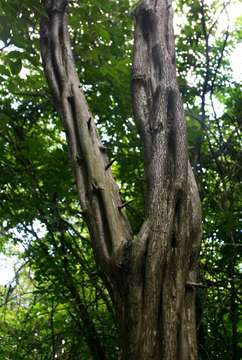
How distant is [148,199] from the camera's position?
183 cm

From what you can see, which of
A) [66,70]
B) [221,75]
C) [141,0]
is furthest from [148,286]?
[221,75]

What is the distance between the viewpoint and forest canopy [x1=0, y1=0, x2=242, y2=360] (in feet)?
9.90

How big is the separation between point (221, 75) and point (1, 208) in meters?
2.07

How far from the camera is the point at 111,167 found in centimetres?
292

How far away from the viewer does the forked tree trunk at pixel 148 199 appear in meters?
1.60

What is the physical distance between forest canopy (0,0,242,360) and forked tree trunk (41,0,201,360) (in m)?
0.50

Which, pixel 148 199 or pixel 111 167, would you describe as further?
pixel 111 167

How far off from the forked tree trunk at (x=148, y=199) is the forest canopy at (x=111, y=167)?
1.63 ft

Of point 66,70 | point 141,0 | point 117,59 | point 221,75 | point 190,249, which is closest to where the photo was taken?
point 190,249

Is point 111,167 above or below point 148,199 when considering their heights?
above

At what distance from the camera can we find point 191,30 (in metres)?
3.99

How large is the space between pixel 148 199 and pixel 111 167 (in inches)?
43.9

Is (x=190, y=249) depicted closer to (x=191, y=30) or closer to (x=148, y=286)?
(x=148, y=286)

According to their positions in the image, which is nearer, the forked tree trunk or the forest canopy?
the forked tree trunk
